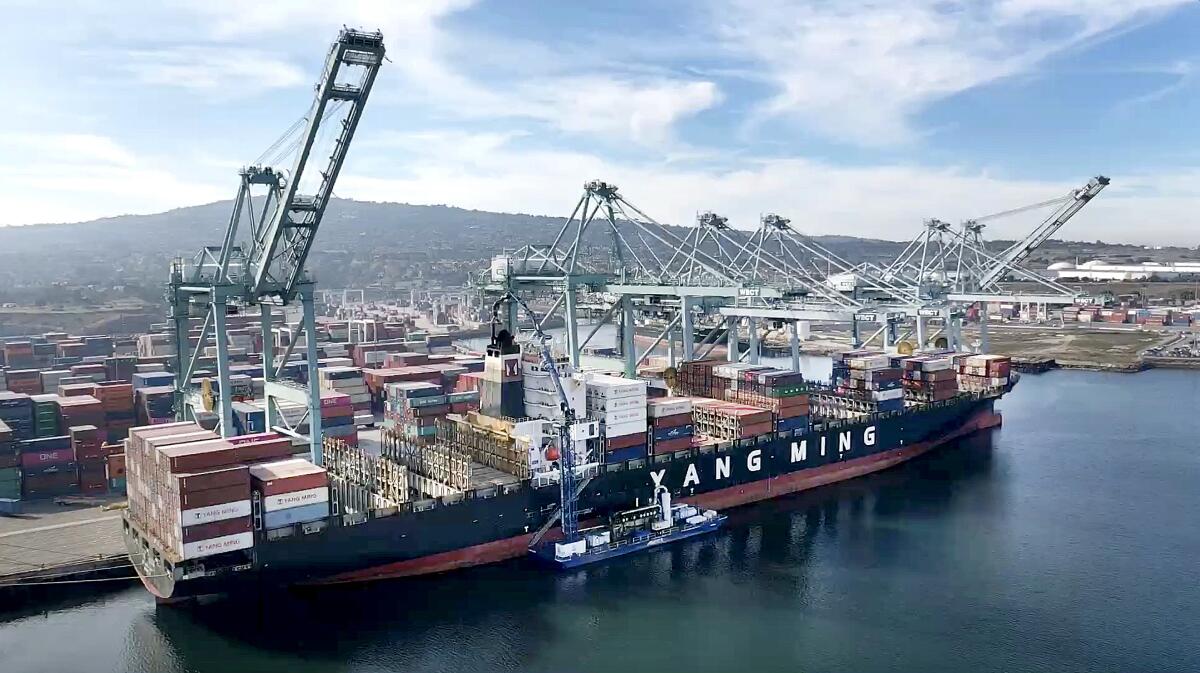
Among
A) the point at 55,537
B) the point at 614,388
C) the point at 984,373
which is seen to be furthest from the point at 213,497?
the point at 984,373

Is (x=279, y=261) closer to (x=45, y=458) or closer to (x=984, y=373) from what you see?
(x=45, y=458)

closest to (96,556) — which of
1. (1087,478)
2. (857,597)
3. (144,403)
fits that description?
(144,403)

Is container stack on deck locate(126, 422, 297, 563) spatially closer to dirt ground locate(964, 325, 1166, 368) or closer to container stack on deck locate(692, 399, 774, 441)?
container stack on deck locate(692, 399, 774, 441)

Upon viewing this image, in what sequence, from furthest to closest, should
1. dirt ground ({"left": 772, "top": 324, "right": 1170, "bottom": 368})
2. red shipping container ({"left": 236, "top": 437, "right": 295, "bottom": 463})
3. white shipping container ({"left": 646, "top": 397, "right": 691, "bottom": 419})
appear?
dirt ground ({"left": 772, "top": 324, "right": 1170, "bottom": 368}), white shipping container ({"left": 646, "top": 397, "right": 691, "bottom": 419}), red shipping container ({"left": 236, "top": 437, "right": 295, "bottom": 463})

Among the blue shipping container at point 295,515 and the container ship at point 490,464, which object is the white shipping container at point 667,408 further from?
the blue shipping container at point 295,515

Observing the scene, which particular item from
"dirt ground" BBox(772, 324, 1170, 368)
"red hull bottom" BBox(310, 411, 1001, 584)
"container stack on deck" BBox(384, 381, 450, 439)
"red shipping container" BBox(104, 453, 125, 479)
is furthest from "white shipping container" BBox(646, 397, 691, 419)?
"dirt ground" BBox(772, 324, 1170, 368)

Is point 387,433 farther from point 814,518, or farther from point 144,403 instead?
point 814,518
